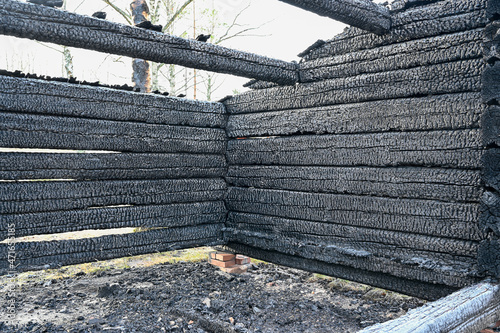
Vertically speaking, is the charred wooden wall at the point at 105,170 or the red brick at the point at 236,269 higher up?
the charred wooden wall at the point at 105,170


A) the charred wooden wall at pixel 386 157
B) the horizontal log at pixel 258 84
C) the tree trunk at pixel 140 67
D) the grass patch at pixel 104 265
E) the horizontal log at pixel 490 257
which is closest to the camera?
the horizontal log at pixel 490 257

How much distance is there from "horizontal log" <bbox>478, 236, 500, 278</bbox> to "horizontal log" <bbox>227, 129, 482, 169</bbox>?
1.85ft

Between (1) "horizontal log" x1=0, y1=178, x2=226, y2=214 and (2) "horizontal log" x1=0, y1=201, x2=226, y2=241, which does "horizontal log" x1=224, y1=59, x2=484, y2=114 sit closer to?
(1) "horizontal log" x1=0, y1=178, x2=226, y2=214

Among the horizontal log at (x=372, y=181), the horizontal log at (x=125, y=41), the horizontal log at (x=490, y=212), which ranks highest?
the horizontal log at (x=125, y=41)

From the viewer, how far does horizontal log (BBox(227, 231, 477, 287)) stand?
9.65 ft

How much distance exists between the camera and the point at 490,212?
108 inches

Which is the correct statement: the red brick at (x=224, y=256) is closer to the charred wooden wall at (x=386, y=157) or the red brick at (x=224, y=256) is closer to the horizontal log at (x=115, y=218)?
the charred wooden wall at (x=386, y=157)

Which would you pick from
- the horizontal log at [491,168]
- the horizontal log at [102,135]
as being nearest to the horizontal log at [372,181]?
the horizontal log at [491,168]

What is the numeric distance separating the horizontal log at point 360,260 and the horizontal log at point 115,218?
0.50 m

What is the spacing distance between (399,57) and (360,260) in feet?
6.08

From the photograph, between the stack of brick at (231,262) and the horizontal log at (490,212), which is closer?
the horizontal log at (490,212)

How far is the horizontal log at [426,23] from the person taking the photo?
295 cm

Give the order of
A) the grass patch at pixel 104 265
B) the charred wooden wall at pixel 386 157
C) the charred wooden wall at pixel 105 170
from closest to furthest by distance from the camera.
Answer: the charred wooden wall at pixel 386 157, the charred wooden wall at pixel 105 170, the grass patch at pixel 104 265

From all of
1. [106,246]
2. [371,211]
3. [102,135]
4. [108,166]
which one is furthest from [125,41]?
[371,211]
